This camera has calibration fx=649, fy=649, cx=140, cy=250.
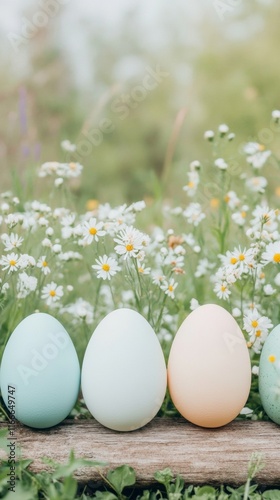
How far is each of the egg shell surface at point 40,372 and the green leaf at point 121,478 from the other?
0.18 metres

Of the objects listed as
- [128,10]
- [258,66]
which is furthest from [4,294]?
[128,10]

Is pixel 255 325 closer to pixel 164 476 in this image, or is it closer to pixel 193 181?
pixel 164 476

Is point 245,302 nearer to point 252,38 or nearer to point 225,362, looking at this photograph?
point 225,362

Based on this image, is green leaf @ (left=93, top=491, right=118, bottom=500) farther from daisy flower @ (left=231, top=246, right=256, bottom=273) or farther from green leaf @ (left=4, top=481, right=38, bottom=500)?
daisy flower @ (left=231, top=246, right=256, bottom=273)

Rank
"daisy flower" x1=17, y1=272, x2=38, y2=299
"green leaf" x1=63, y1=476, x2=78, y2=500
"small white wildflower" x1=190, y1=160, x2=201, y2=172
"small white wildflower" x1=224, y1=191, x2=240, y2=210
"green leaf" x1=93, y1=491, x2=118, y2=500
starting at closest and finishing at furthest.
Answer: "green leaf" x1=63, y1=476, x2=78, y2=500 → "green leaf" x1=93, y1=491, x2=118, y2=500 → "daisy flower" x1=17, y1=272, x2=38, y2=299 → "small white wildflower" x1=190, y1=160, x2=201, y2=172 → "small white wildflower" x1=224, y1=191, x2=240, y2=210

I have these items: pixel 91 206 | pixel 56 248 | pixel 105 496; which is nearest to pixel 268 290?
pixel 56 248

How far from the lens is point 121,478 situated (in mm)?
1296

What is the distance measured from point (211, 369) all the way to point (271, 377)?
14cm

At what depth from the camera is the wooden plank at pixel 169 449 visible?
4.34 feet

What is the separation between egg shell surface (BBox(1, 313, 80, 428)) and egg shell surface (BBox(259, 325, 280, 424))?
0.41 m

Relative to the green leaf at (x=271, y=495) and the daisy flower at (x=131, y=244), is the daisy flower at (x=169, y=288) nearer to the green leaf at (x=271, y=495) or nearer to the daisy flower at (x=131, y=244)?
the daisy flower at (x=131, y=244)

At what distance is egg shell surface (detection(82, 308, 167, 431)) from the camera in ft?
4.40

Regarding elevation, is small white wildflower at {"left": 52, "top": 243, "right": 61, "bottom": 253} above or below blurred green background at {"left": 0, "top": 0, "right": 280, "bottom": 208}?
below

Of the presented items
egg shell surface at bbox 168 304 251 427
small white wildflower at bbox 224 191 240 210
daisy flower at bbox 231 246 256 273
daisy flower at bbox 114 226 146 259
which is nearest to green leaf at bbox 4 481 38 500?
egg shell surface at bbox 168 304 251 427
